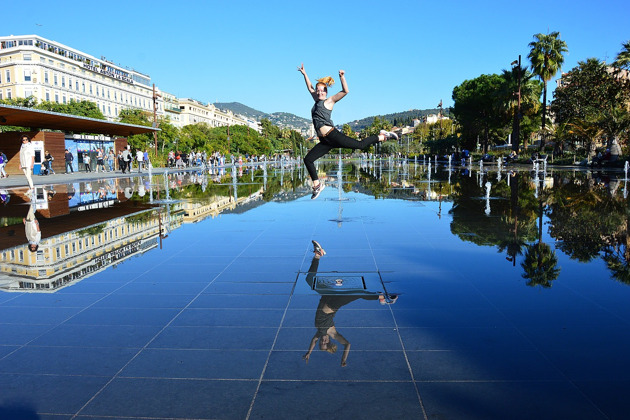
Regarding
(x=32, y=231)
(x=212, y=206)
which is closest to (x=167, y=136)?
(x=212, y=206)

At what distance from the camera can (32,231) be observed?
884 cm

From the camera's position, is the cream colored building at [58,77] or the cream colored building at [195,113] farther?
the cream colored building at [195,113]

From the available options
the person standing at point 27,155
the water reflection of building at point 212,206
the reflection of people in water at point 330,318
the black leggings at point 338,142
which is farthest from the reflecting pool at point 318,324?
the person standing at point 27,155

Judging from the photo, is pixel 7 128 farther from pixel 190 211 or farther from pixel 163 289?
pixel 163 289

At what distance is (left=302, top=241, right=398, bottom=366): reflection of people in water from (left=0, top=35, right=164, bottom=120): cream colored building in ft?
300

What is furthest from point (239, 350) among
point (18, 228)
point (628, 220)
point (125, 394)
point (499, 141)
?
point (499, 141)

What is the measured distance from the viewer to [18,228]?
30.6 feet

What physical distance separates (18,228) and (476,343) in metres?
8.98

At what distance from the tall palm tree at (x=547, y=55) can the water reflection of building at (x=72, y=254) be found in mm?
43375

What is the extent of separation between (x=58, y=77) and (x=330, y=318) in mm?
101673

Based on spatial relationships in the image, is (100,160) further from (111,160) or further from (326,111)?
(326,111)

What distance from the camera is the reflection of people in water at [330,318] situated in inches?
130

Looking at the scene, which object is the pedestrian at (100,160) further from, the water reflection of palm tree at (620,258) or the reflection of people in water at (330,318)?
the water reflection of palm tree at (620,258)

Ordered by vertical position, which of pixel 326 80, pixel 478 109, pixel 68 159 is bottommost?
pixel 68 159
